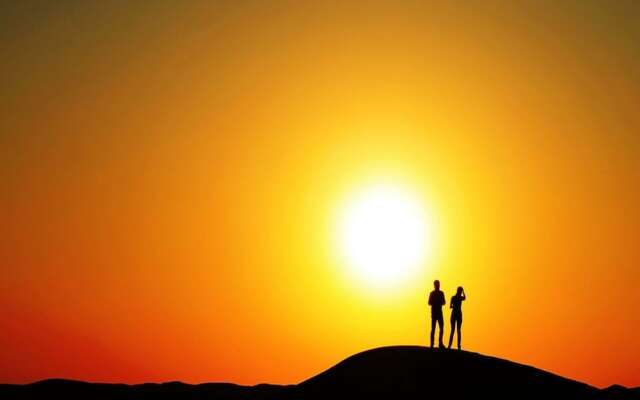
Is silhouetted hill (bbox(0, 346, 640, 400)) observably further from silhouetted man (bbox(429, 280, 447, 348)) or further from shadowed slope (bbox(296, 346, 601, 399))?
silhouetted man (bbox(429, 280, 447, 348))

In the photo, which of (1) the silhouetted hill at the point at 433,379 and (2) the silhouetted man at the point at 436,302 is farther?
(2) the silhouetted man at the point at 436,302

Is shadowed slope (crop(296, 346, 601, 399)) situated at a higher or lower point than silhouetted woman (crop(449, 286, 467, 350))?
lower

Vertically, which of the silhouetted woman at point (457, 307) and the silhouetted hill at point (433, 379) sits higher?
the silhouetted woman at point (457, 307)

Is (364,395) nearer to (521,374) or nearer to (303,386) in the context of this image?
(303,386)

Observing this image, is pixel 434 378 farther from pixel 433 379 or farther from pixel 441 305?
pixel 441 305

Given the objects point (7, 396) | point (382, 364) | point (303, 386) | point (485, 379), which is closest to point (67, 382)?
Result: point (7, 396)

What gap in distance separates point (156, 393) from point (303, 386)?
10860mm

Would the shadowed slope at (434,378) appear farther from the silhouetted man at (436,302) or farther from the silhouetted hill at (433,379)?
the silhouetted man at (436,302)

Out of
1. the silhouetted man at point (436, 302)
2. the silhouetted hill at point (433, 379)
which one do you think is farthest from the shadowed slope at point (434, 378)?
the silhouetted man at point (436, 302)

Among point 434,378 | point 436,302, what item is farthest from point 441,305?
point 434,378

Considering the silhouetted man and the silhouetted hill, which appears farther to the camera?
the silhouetted man

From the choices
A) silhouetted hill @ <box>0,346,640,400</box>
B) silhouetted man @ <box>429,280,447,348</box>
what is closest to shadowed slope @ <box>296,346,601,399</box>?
silhouetted hill @ <box>0,346,640,400</box>

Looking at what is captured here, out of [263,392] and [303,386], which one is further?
[263,392]

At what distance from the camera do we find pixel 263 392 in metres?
44.6
